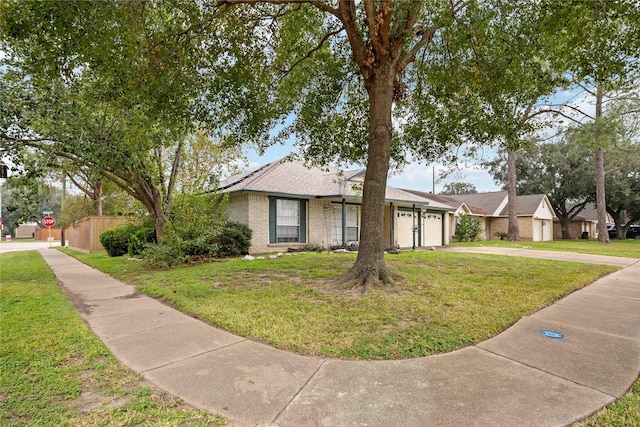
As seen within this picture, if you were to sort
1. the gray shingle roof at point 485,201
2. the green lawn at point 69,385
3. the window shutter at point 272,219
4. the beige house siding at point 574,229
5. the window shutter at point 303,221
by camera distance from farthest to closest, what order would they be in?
the beige house siding at point 574,229 < the gray shingle roof at point 485,201 < the window shutter at point 303,221 < the window shutter at point 272,219 < the green lawn at point 69,385

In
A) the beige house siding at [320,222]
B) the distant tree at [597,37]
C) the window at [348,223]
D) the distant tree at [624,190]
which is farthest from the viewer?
the distant tree at [624,190]

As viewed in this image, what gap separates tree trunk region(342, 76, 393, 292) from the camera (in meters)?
6.59

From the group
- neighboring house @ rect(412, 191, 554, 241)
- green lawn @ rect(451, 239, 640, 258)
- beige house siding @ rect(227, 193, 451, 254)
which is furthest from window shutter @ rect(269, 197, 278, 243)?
neighboring house @ rect(412, 191, 554, 241)

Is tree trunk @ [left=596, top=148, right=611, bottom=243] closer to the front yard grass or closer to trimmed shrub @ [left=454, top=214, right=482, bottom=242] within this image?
trimmed shrub @ [left=454, top=214, right=482, bottom=242]

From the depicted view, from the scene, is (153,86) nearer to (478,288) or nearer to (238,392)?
(238,392)

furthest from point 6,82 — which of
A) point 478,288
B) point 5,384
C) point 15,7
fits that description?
point 478,288

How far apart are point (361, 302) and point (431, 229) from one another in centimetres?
1728

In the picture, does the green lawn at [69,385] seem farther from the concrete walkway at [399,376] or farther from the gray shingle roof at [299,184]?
the gray shingle roof at [299,184]

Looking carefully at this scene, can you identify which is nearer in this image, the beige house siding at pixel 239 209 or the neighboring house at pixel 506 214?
the beige house siding at pixel 239 209

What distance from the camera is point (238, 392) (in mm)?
2758

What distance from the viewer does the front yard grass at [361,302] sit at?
3.93m

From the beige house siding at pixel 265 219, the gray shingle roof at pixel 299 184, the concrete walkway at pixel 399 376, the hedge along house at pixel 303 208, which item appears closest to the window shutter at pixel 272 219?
the hedge along house at pixel 303 208

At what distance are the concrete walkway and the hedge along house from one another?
333 inches

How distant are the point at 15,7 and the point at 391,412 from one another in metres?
7.46
